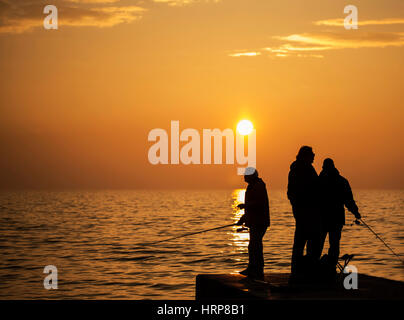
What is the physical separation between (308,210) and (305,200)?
173 millimetres

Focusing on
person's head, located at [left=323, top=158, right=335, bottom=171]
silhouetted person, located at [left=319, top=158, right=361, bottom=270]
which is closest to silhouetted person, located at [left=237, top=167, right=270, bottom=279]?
silhouetted person, located at [left=319, top=158, right=361, bottom=270]

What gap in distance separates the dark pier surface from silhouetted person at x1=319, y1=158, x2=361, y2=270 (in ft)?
2.50

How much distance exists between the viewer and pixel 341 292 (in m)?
9.73

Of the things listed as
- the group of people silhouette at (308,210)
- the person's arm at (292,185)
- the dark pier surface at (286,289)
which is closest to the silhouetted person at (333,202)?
the group of people silhouette at (308,210)

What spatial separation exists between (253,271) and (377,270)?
32.1 ft

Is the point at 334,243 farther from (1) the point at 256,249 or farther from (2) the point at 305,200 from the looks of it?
(1) the point at 256,249

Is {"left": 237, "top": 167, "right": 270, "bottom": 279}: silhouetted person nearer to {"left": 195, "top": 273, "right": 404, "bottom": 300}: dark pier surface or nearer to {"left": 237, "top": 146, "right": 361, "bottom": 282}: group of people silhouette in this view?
{"left": 237, "top": 146, "right": 361, "bottom": 282}: group of people silhouette

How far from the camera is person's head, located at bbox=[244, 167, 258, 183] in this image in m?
10.9

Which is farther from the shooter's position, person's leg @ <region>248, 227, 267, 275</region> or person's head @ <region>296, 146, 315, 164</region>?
person's leg @ <region>248, 227, 267, 275</region>

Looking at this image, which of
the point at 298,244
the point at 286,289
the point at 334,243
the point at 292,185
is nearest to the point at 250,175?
the point at 292,185

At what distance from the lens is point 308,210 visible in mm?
10188
